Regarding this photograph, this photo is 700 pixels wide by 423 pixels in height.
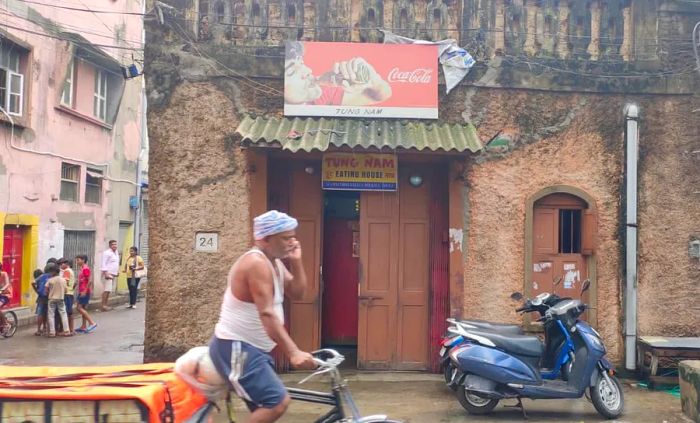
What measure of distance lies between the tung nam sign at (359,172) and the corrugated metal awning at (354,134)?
41cm

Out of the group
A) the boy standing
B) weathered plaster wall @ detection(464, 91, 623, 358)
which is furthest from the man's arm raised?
the boy standing

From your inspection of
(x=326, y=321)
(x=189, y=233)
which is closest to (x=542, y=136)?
(x=326, y=321)

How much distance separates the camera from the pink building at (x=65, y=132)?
14.8 metres

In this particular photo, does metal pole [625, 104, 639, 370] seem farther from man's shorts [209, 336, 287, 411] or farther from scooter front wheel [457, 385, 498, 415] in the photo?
man's shorts [209, 336, 287, 411]

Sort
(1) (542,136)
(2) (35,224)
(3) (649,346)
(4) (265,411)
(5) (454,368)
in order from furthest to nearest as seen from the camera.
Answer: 1. (2) (35,224)
2. (1) (542,136)
3. (3) (649,346)
4. (5) (454,368)
5. (4) (265,411)

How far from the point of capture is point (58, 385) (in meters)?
3.90

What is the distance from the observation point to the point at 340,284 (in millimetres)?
9398

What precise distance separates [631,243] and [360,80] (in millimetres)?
3936

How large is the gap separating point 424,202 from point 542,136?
171 cm

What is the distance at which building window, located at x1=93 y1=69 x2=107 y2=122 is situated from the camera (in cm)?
1895

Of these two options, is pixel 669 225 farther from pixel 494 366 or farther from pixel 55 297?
pixel 55 297

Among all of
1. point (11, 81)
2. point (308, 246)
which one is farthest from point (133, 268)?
point (308, 246)

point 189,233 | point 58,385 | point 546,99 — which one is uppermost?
point 546,99

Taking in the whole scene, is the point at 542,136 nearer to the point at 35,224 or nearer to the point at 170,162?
the point at 170,162
